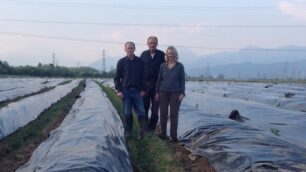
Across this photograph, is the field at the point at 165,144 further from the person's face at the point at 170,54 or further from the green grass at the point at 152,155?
the person's face at the point at 170,54

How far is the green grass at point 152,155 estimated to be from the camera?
6051 millimetres

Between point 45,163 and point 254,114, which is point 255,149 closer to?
point 45,163

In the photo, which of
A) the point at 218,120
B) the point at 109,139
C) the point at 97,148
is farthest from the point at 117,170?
the point at 218,120

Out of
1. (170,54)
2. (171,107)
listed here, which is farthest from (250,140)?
(170,54)

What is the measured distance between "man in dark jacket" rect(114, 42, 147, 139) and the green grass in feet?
1.23

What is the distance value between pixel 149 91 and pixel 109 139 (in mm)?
2346

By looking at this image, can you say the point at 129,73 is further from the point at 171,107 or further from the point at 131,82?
the point at 171,107

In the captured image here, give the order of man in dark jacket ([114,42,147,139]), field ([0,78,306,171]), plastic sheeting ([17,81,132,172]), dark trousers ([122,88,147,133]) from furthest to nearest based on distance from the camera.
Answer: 1. dark trousers ([122,88,147,133])
2. man in dark jacket ([114,42,147,139])
3. field ([0,78,306,171])
4. plastic sheeting ([17,81,132,172])

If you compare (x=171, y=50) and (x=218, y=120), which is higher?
(x=171, y=50)

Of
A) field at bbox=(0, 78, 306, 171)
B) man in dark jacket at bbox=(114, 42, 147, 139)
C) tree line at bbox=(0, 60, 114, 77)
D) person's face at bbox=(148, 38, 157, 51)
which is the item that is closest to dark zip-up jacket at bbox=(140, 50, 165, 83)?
person's face at bbox=(148, 38, 157, 51)

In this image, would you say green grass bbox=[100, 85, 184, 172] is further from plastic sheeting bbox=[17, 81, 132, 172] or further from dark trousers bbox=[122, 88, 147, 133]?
plastic sheeting bbox=[17, 81, 132, 172]

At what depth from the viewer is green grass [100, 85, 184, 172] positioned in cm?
605

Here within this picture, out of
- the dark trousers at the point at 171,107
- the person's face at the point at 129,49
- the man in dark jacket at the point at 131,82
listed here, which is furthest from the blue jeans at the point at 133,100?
the person's face at the point at 129,49

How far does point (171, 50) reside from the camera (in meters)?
7.12
